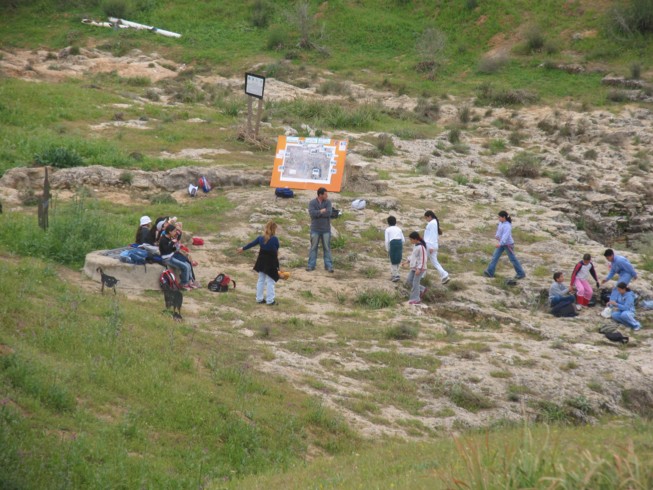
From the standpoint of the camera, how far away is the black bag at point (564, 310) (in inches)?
631

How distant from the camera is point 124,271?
1366 centimetres

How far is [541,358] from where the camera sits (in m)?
13.1

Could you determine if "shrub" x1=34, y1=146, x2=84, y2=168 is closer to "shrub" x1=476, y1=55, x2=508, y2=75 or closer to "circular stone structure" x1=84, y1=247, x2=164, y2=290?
"circular stone structure" x1=84, y1=247, x2=164, y2=290

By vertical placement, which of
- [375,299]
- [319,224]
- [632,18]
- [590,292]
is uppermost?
[632,18]

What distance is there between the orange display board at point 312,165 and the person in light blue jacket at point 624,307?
27.2ft

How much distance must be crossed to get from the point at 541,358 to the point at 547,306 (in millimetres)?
3809

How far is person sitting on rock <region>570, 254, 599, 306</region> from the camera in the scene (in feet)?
54.3

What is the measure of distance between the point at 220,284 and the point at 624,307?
761cm

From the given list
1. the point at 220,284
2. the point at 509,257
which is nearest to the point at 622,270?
the point at 509,257

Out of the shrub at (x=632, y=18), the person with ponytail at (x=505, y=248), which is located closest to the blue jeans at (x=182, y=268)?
the person with ponytail at (x=505, y=248)

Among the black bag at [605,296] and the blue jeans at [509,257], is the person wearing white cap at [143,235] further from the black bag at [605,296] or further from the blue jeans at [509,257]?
the black bag at [605,296]

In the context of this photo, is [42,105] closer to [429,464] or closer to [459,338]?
[459,338]

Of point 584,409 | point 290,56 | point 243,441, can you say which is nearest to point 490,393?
point 584,409

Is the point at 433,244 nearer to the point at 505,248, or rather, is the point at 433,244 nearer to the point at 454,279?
the point at 454,279
